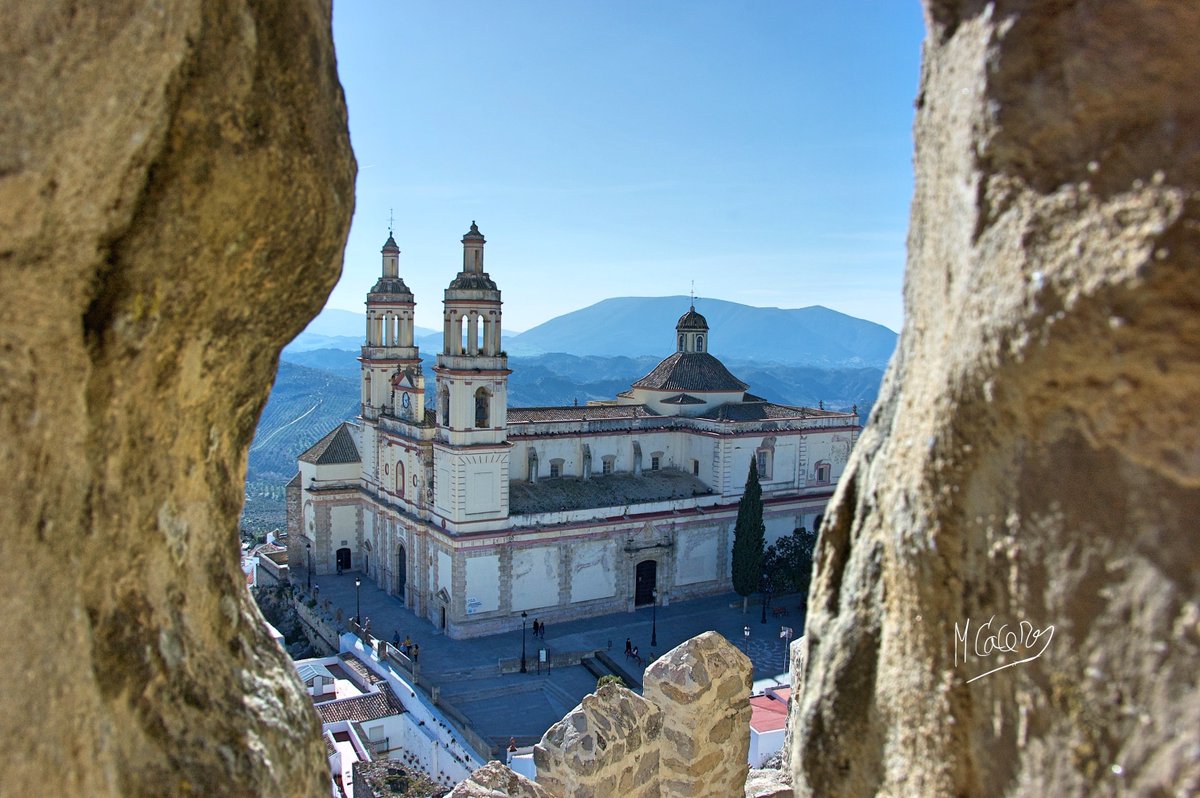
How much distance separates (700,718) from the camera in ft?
20.5

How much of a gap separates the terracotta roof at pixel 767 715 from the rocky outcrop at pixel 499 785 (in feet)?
35.0

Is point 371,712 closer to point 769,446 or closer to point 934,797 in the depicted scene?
point 769,446

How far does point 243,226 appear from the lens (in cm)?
258

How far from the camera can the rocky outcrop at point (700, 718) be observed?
245 inches

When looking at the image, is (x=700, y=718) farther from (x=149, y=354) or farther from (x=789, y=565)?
(x=789, y=565)

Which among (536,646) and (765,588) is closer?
(536,646)

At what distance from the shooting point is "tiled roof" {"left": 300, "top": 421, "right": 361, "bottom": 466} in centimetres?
2941

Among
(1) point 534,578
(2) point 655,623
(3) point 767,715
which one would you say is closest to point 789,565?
(2) point 655,623

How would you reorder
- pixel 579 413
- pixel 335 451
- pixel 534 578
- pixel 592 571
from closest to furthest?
pixel 534 578 < pixel 592 571 < pixel 579 413 < pixel 335 451

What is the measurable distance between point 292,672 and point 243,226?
1.39 metres

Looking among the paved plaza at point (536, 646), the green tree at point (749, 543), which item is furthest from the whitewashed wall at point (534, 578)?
the green tree at point (749, 543)

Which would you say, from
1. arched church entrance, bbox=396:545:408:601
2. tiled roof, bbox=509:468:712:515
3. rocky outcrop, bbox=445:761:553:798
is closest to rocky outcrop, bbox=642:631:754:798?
rocky outcrop, bbox=445:761:553:798

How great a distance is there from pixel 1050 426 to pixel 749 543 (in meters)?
24.3

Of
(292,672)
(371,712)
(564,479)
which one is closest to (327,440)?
(564,479)
